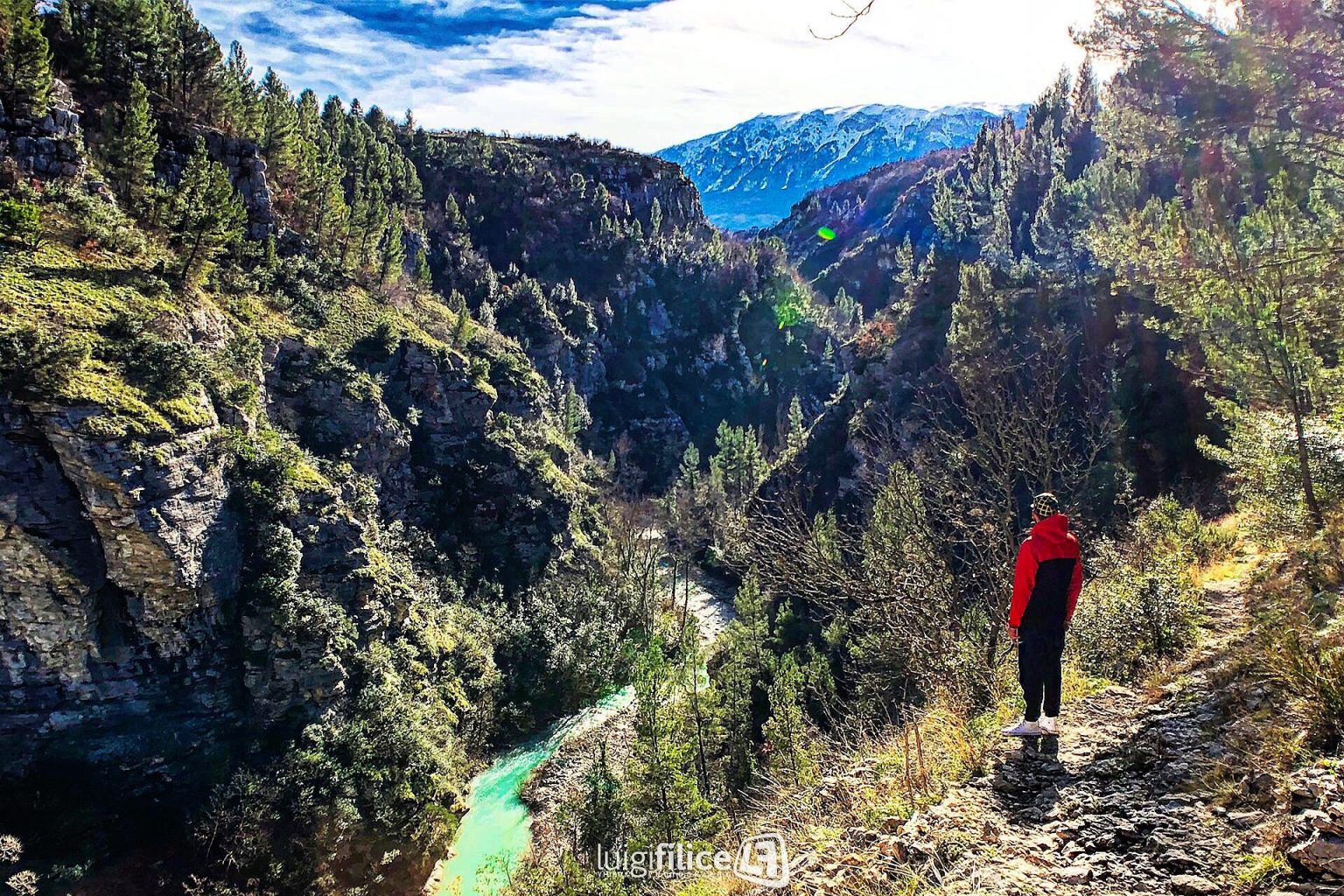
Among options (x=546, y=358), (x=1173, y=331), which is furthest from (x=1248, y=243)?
(x=546, y=358)

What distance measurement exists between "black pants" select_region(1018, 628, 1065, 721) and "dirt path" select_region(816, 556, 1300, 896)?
13.9 inches

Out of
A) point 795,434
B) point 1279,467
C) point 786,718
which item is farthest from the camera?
point 795,434

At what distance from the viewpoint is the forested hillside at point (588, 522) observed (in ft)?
28.0

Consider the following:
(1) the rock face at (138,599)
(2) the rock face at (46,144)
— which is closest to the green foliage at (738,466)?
(1) the rock face at (138,599)

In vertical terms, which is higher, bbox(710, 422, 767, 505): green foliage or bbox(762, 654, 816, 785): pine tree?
bbox(762, 654, 816, 785): pine tree

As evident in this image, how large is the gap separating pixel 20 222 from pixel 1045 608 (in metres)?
35.2

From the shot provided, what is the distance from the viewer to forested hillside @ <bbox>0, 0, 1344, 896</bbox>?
852 cm

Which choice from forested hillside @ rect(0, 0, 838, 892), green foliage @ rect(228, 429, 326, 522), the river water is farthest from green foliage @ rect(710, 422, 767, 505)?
green foliage @ rect(228, 429, 326, 522)

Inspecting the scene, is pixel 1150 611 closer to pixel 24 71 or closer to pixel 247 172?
pixel 24 71

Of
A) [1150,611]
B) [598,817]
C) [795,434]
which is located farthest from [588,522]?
[1150,611]

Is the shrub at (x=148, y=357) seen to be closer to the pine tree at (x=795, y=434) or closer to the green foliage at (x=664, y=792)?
the green foliage at (x=664, y=792)

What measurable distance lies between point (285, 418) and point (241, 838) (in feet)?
69.4

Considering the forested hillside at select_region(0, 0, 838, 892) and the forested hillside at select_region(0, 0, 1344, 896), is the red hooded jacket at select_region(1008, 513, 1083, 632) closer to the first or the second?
the forested hillside at select_region(0, 0, 1344, 896)

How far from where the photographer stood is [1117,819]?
208 inches
